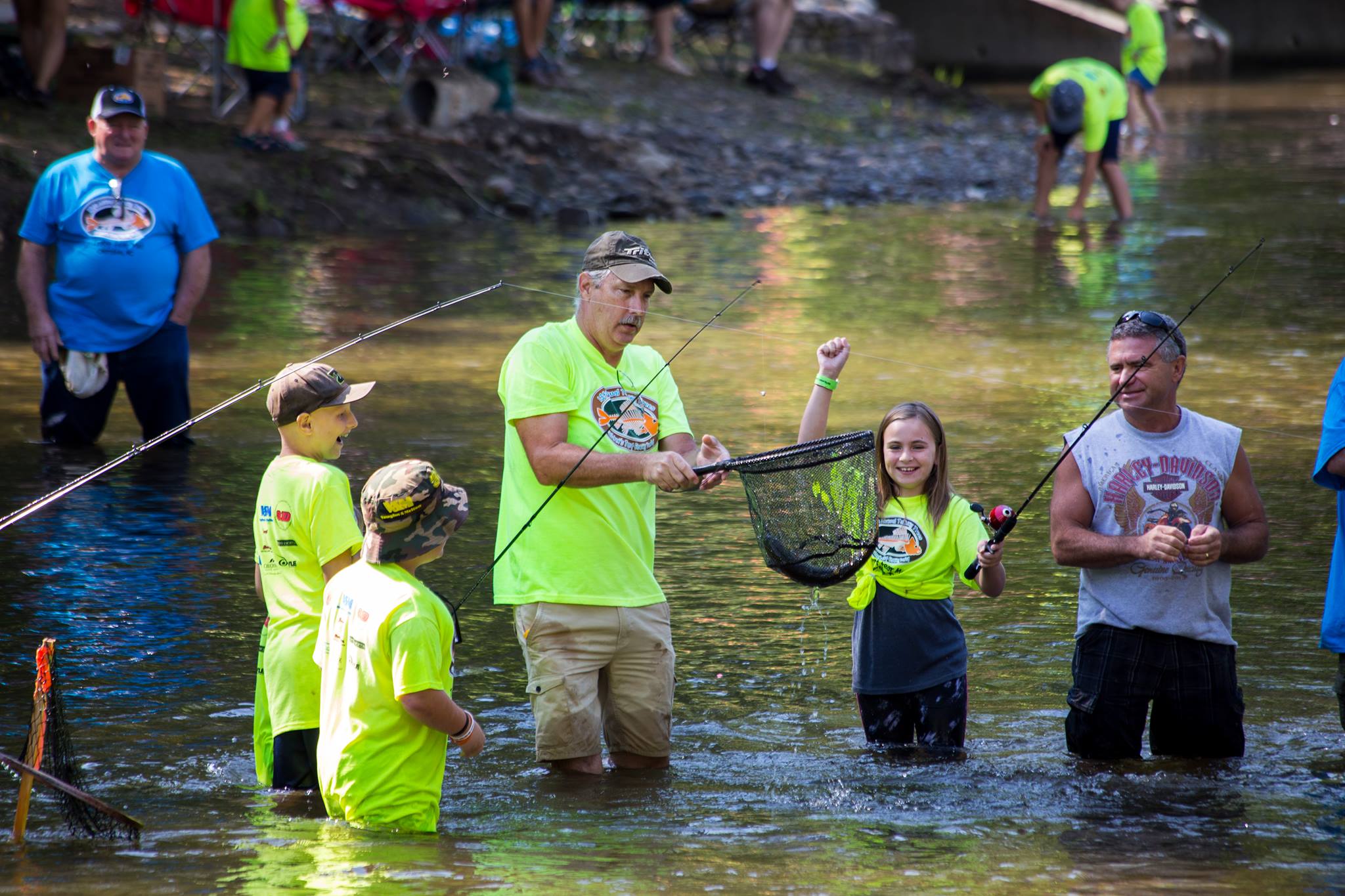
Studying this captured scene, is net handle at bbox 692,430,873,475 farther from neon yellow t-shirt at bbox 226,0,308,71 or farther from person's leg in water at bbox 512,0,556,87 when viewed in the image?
person's leg in water at bbox 512,0,556,87

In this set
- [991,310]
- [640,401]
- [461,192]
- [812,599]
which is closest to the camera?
[640,401]

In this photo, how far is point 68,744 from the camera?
457cm

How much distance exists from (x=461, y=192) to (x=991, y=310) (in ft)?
23.9

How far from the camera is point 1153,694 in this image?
16.1 ft

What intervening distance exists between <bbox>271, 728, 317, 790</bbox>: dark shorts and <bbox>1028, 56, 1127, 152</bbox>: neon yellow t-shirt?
1349 cm

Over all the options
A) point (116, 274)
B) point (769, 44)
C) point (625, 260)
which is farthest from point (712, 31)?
point (625, 260)

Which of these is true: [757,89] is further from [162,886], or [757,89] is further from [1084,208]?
[162,886]

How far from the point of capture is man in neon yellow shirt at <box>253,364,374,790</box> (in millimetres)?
4656

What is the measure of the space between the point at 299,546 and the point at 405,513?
2.22 ft

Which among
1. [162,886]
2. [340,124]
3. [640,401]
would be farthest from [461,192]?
[162,886]

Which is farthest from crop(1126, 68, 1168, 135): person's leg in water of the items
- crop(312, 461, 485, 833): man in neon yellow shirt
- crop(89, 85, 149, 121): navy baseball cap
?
crop(312, 461, 485, 833): man in neon yellow shirt

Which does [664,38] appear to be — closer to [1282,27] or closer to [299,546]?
[1282,27]

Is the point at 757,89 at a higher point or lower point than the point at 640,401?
higher

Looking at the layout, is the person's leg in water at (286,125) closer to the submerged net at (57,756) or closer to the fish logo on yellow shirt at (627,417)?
the fish logo on yellow shirt at (627,417)
